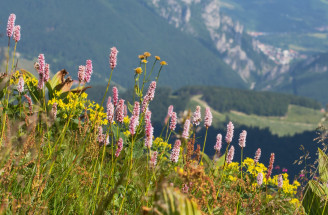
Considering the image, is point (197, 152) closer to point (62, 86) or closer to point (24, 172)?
point (24, 172)

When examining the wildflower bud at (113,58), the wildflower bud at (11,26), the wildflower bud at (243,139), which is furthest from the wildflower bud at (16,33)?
the wildflower bud at (243,139)

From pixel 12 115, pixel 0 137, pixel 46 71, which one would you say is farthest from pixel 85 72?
pixel 12 115

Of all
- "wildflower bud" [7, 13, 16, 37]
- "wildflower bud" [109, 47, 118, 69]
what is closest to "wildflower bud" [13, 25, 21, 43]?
"wildflower bud" [7, 13, 16, 37]

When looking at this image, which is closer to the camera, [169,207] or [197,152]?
[169,207]

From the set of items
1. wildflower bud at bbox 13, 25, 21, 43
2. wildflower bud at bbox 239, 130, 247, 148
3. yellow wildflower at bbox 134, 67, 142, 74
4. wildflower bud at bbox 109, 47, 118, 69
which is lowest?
wildflower bud at bbox 239, 130, 247, 148

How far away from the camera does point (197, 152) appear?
3.72 meters

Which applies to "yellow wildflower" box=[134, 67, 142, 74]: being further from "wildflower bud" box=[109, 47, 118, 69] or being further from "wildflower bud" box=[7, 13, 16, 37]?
"wildflower bud" box=[7, 13, 16, 37]

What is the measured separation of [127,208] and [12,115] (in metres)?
3.49

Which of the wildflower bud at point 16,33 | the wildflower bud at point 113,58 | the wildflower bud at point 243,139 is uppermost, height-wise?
the wildflower bud at point 16,33

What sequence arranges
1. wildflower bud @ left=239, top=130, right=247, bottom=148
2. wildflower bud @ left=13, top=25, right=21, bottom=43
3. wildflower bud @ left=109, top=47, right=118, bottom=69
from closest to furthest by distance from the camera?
wildflower bud @ left=109, top=47, right=118, bottom=69 < wildflower bud @ left=13, top=25, right=21, bottom=43 < wildflower bud @ left=239, top=130, right=247, bottom=148

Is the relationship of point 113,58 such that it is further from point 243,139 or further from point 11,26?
point 243,139

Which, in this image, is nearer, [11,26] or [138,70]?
[11,26]

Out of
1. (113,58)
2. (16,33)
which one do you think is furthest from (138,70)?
(16,33)

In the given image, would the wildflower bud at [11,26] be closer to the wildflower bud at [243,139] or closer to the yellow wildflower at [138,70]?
the yellow wildflower at [138,70]
